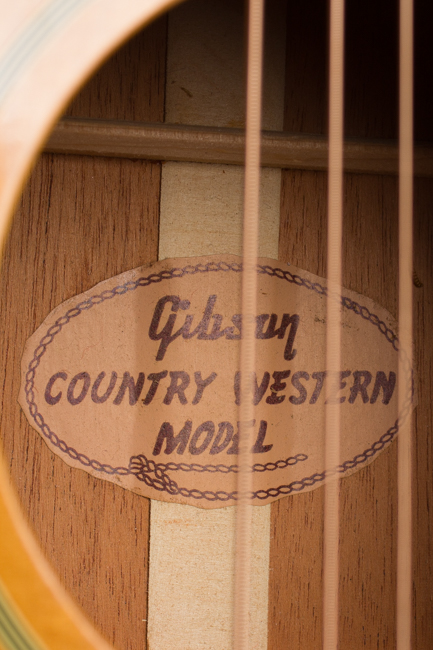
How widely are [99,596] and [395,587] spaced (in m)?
0.31

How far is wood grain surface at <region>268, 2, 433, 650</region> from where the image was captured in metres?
0.50

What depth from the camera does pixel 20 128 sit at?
266mm

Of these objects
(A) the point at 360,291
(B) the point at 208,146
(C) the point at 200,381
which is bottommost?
(C) the point at 200,381

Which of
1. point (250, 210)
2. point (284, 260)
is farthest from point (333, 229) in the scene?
point (284, 260)

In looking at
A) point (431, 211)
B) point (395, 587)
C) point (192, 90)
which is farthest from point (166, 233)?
point (395, 587)

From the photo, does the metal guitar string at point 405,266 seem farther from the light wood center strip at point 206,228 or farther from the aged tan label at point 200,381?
the light wood center strip at point 206,228

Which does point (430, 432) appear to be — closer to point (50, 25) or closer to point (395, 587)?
point (395, 587)

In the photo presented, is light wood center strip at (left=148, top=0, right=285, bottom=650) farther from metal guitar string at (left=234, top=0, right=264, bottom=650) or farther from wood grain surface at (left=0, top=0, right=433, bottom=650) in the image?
metal guitar string at (left=234, top=0, right=264, bottom=650)

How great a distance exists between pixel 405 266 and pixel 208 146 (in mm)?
222

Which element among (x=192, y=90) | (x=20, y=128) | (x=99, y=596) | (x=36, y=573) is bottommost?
(x=99, y=596)

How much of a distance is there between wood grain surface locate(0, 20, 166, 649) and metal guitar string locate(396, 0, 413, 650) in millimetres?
251

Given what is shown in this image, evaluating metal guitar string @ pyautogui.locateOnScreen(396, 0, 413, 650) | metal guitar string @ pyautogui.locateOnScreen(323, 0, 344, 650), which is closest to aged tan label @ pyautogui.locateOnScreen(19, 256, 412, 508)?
metal guitar string @ pyautogui.locateOnScreen(396, 0, 413, 650)

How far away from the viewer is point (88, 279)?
491 mm

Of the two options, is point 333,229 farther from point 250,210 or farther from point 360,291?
point 360,291
